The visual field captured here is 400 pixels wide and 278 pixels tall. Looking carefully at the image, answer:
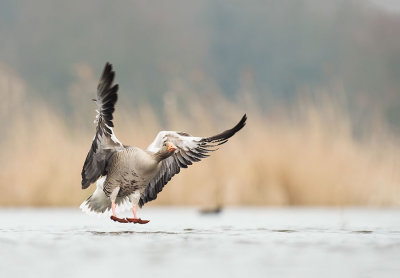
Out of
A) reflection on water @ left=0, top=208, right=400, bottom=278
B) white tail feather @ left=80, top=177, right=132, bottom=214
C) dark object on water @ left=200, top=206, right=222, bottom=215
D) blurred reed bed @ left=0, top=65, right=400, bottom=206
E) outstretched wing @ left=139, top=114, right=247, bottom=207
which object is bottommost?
reflection on water @ left=0, top=208, right=400, bottom=278

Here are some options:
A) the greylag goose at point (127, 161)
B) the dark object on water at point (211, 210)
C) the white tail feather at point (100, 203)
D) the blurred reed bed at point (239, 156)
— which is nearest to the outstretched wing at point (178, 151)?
the greylag goose at point (127, 161)

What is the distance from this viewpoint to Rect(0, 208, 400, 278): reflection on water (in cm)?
660

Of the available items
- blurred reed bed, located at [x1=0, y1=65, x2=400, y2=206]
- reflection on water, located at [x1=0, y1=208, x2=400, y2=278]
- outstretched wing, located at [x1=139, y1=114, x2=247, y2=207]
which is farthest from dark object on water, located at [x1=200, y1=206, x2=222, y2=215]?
outstretched wing, located at [x1=139, y1=114, x2=247, y2=207]

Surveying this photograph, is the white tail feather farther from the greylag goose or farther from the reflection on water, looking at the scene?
the reflection on water

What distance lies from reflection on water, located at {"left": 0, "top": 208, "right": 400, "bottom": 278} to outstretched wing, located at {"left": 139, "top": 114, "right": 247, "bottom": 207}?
0.62 metres

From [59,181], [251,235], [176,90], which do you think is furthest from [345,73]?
[251,235]

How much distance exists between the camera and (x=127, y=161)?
1075 centimetres

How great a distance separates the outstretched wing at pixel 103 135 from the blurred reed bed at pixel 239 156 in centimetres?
671

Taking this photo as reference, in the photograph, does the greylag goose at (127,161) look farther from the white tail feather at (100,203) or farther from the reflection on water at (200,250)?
the reflection on water at (200,250)

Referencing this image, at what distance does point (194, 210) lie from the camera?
18422 millimetres

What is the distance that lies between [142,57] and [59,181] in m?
24.9

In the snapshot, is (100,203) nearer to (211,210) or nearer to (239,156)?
(211,210)

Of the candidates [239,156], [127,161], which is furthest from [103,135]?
[239,156]

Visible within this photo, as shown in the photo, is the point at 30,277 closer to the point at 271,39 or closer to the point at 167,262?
the point at 167,262
